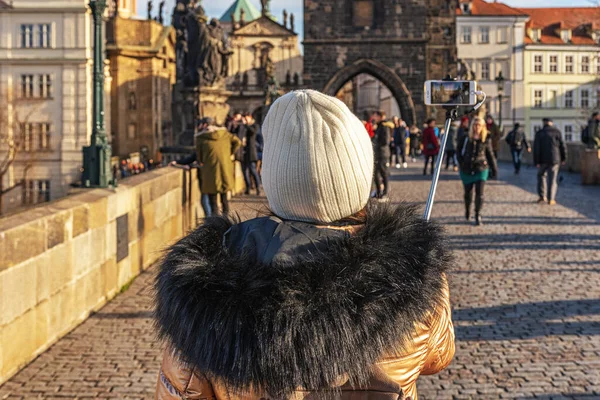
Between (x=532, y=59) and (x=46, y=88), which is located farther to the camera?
(x=532, y=59)

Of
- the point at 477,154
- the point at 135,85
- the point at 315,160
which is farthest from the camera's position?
the point at 135,85

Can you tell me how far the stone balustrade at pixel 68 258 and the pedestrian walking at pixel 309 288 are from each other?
5.52 feet

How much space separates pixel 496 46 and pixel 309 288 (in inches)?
2918

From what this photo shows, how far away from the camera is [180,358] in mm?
2191

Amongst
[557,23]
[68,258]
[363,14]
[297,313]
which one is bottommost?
[68,258]

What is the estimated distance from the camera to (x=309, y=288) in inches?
83.4

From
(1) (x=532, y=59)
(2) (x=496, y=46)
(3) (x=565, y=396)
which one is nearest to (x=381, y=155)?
(3) (x=565, y=396)

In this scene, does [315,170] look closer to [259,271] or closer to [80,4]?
[259,271]

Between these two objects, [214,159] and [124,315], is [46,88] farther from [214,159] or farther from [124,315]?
[124,315]

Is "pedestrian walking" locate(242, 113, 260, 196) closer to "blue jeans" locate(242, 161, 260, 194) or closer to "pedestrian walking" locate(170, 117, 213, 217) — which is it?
"blue jeans" locate(242, 161, 260, 194)

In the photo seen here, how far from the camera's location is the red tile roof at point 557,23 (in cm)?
7744

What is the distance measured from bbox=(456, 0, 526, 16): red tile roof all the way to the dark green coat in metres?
64.7

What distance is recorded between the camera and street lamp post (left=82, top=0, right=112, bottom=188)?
35.0 feet

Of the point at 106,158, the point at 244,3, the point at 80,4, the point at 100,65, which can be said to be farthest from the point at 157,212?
the point at 244,3
